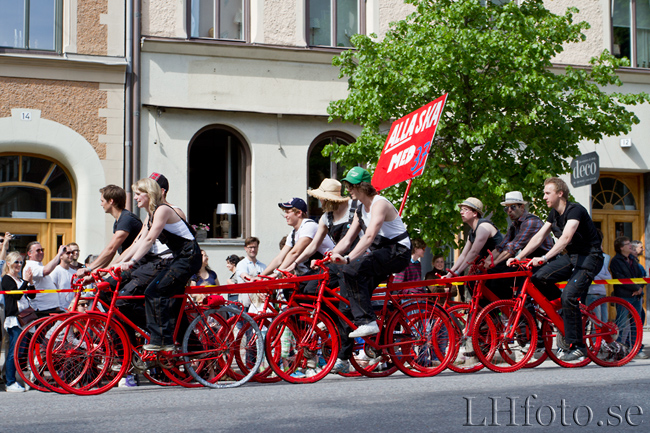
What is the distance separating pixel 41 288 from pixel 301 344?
3665mm

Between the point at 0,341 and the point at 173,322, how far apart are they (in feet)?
9.04

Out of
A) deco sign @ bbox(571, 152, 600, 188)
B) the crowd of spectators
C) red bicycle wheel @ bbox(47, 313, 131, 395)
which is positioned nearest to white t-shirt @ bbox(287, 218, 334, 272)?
the crowd of spectators

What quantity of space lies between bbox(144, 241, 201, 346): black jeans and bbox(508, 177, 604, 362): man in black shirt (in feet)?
11.8

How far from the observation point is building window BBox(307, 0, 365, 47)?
16781 millimetres

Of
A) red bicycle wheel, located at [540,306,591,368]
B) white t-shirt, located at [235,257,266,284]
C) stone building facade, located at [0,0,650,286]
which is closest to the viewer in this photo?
red bicycle wheel, located at [540,306,591,368]

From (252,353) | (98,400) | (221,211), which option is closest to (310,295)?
(252,353)

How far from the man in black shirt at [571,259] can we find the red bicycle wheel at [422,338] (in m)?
1.23

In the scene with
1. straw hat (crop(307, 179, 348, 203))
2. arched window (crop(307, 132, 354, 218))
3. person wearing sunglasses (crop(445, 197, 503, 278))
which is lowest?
person wearing sunglasses (crop(445, 197, 503, 278))

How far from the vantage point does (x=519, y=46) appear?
42.4 ft

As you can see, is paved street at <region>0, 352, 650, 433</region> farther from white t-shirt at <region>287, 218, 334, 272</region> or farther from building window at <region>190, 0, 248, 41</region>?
building window at <region>190, 0, 248, 41</region>

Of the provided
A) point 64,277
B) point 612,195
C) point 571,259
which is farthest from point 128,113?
point 612,195

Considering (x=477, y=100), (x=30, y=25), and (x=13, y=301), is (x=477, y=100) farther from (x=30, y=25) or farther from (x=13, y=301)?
(x=30, y=25)

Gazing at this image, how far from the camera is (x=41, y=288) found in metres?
9.76

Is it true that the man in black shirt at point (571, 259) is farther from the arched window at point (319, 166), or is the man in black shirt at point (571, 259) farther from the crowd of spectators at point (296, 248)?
the arched window at point (319, 166)
